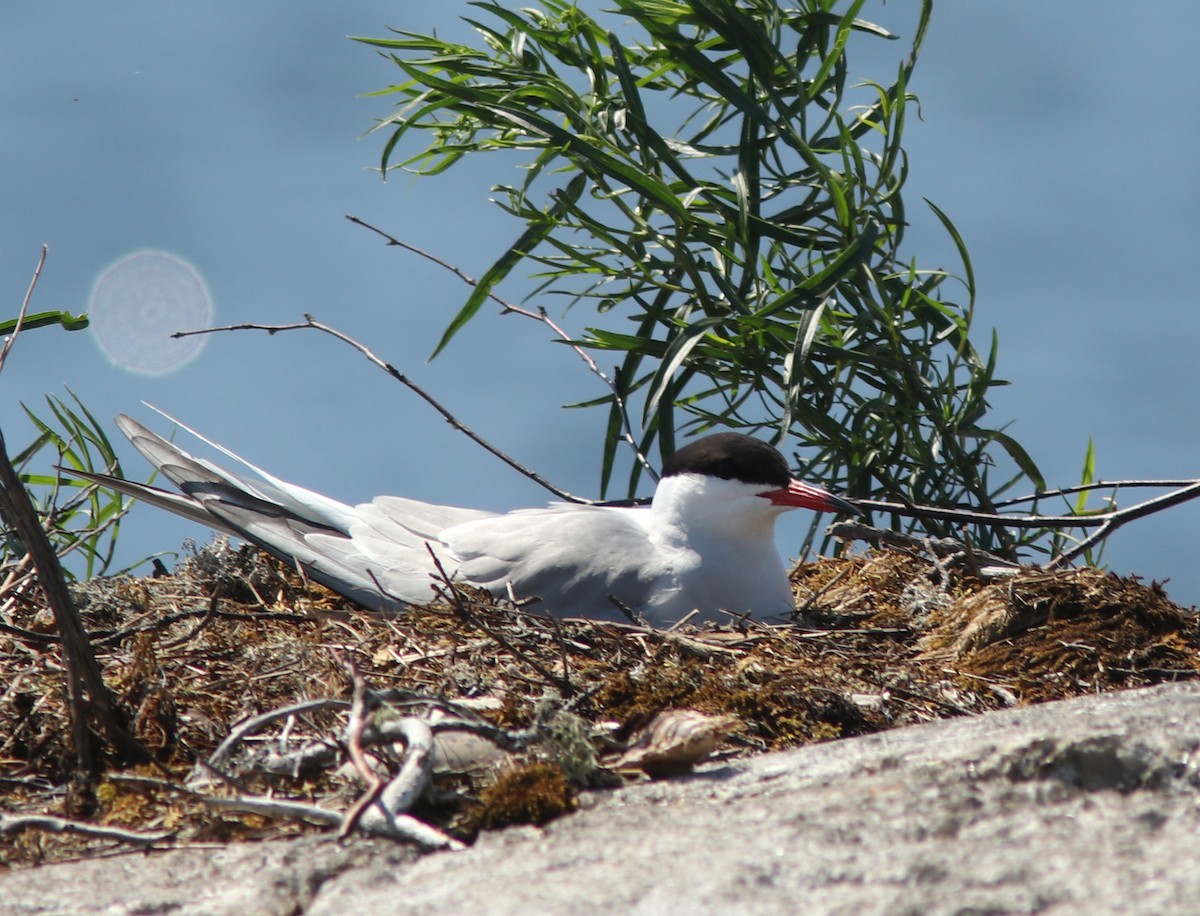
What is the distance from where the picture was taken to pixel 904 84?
15.9 feet

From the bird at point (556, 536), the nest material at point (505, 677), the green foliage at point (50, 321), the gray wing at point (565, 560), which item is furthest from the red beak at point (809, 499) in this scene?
the green foliage at point (50, 321)

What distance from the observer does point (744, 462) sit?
14.6ft

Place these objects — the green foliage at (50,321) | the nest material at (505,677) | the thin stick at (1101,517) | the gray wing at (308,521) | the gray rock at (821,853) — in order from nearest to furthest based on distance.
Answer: the gray rock at (821,853) → the nest material at (505,677) → the green foliage at (50,321) → the thin stick at (1101,517) → the gray wing at (308,521)

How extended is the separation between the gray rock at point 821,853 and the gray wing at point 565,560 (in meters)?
1.93

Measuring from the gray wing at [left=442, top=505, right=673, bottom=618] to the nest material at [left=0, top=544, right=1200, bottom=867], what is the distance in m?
0.28

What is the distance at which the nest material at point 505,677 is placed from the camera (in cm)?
212

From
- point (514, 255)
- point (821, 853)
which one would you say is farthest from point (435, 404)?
point (821, 853)

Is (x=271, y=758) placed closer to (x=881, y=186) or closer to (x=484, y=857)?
(x=484, y=857)

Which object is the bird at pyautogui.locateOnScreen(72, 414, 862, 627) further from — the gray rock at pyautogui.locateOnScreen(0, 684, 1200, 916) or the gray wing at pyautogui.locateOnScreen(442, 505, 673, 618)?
the gray rock at pyautogui.locateOnScreen(0, 684, 1200, 916)

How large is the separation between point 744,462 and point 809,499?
0.81 ft

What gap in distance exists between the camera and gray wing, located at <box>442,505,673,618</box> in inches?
157

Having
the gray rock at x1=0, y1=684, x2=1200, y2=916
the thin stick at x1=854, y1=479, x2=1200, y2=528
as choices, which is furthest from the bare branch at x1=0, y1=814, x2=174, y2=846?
the thin stick at x1=854, y1=479, x2=1200, y2=528

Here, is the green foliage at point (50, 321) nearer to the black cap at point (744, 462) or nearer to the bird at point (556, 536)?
the bird at point (556, 536)

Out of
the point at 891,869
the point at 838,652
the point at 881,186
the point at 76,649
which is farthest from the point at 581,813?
the point at 881,186
